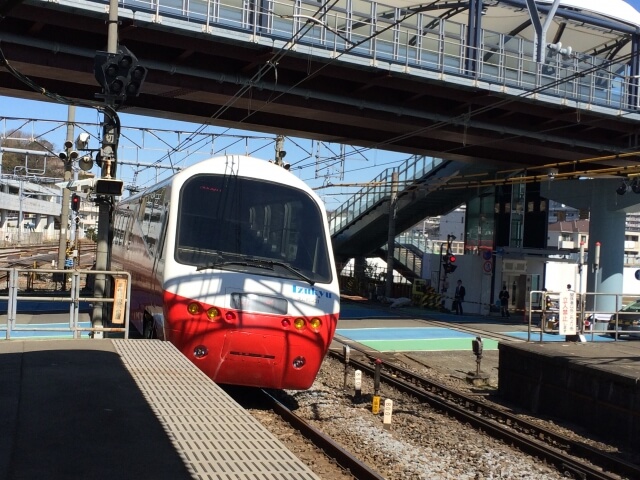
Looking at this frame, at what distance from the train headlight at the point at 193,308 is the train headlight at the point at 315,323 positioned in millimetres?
1442

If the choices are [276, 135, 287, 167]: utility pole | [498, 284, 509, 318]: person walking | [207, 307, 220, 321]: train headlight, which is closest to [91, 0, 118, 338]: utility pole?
[207, 307, 220, 321]: train headlight

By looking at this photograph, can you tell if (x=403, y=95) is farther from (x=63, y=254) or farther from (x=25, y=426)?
(x=25, y=426)

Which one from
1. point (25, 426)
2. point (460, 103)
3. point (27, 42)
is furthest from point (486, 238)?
point (25, 426)

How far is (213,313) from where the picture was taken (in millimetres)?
9273

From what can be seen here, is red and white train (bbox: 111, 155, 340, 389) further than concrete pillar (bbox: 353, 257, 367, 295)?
No

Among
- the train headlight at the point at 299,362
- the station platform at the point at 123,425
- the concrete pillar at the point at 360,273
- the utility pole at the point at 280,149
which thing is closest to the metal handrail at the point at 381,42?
the utility pole at the point at 280,149

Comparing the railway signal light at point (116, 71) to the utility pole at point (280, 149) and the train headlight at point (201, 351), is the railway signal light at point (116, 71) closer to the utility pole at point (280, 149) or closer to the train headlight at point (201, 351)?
Answer: the train headlight at point (201, 351)

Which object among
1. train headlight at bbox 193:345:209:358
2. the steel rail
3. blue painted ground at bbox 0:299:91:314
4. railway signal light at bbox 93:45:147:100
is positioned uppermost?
railway signal light at bbox 93:45:147:100

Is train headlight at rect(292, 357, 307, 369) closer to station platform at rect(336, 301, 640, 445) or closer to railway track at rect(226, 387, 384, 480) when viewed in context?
railway track at rect(226, 387, 384, 480)

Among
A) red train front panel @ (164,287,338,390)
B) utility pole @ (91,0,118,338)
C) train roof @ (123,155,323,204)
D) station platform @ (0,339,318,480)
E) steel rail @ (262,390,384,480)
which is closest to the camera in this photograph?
station platform @ (0,339,318,480)

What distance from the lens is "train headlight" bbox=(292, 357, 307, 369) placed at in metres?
9.54

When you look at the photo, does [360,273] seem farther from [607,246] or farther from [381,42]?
[381,42]

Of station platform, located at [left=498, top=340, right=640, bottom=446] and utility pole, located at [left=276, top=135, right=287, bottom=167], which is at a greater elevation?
utility pole, located at [left=276, top=135, right=287, bottom=167]

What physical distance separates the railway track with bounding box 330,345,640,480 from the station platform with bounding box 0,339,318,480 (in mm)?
4426
